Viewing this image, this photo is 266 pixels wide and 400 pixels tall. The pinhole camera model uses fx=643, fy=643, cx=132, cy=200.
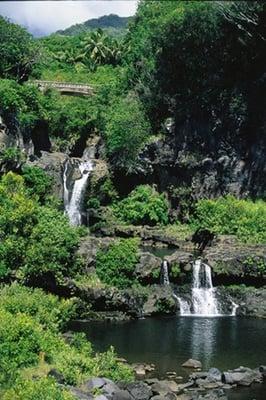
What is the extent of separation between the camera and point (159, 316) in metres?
33.0

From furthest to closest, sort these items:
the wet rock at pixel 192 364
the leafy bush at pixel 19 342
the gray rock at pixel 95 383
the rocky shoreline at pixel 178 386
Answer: the wet rock at pixel 192 364
the leafy bush at pixel 19 342
the gray rock at pixel 95 383
the rocky shoreline at pixel 178 386

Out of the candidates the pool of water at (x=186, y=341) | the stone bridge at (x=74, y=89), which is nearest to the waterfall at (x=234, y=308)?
the pool of water at (x=186, y=341)

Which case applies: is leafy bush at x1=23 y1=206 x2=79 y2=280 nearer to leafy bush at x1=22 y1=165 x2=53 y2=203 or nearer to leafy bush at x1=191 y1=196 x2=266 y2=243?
leafy bush at x1=22 y1=165 x2=53 y2=203

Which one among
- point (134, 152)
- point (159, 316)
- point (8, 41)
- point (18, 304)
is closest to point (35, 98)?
point (8, 41)

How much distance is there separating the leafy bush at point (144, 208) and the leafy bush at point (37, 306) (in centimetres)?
1994

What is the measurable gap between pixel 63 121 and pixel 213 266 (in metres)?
25.1

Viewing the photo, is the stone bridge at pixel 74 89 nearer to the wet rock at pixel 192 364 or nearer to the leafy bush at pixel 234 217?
the leafy bush at pixel 234 217

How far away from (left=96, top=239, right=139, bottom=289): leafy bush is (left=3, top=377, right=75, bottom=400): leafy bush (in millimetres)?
15056

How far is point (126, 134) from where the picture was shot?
51812mm

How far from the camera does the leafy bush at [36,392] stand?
59.7 feet

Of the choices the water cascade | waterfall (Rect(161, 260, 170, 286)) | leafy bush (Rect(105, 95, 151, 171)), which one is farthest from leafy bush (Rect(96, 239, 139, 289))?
leafy bush (Rect(105, 95, 151, 171))

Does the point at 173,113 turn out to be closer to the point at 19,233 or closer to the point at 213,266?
the point at 213,266

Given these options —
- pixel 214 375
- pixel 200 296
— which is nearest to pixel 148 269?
pixel 200 296

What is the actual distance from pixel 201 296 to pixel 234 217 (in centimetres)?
1150
